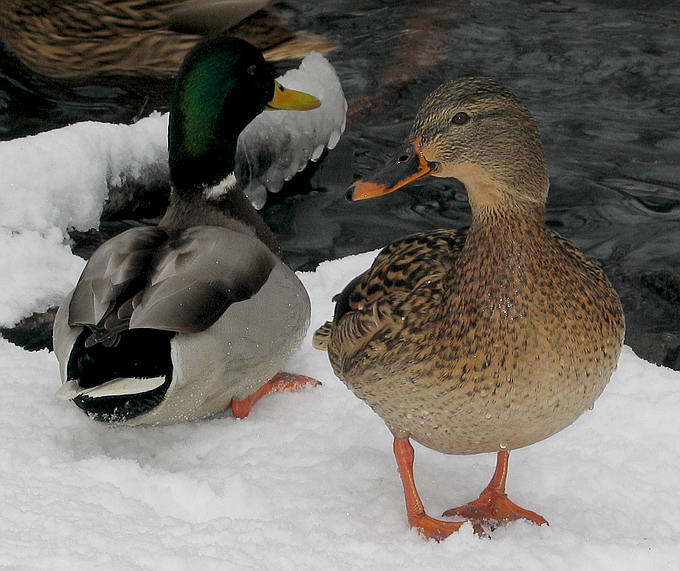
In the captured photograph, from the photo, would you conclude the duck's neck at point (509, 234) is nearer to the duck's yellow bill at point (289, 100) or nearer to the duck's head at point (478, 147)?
the duck's head at point (478, 147)

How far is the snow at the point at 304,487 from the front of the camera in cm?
316

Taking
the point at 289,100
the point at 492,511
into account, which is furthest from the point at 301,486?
the point at 289,100

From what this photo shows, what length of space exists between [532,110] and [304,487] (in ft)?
13.5

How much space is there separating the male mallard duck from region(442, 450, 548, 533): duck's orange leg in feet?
14.7

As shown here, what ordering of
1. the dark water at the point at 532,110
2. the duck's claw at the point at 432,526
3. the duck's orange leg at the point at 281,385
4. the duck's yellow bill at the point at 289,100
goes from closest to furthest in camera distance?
the duck's claw at the point at 432,526, the duck's orange leg at the point at 281,385, the duck's yellow bill at the point at 289,100, the dark water at the point at 532,110

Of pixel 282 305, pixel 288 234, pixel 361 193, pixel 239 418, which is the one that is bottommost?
pixel 288 234

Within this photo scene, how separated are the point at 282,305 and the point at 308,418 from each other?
1.38ft

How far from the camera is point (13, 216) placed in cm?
503

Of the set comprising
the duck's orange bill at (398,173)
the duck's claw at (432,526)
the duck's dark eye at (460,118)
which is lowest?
the duck's claw at (432,526)

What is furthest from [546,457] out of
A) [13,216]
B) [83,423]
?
[13,216]

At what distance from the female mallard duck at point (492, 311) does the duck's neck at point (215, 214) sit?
5.05ft

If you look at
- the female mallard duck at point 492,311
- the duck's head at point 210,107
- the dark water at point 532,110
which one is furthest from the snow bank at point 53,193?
the female mallard duck at point 492,311

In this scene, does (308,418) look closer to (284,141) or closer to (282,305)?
(282,305)

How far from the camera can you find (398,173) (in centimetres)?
310
